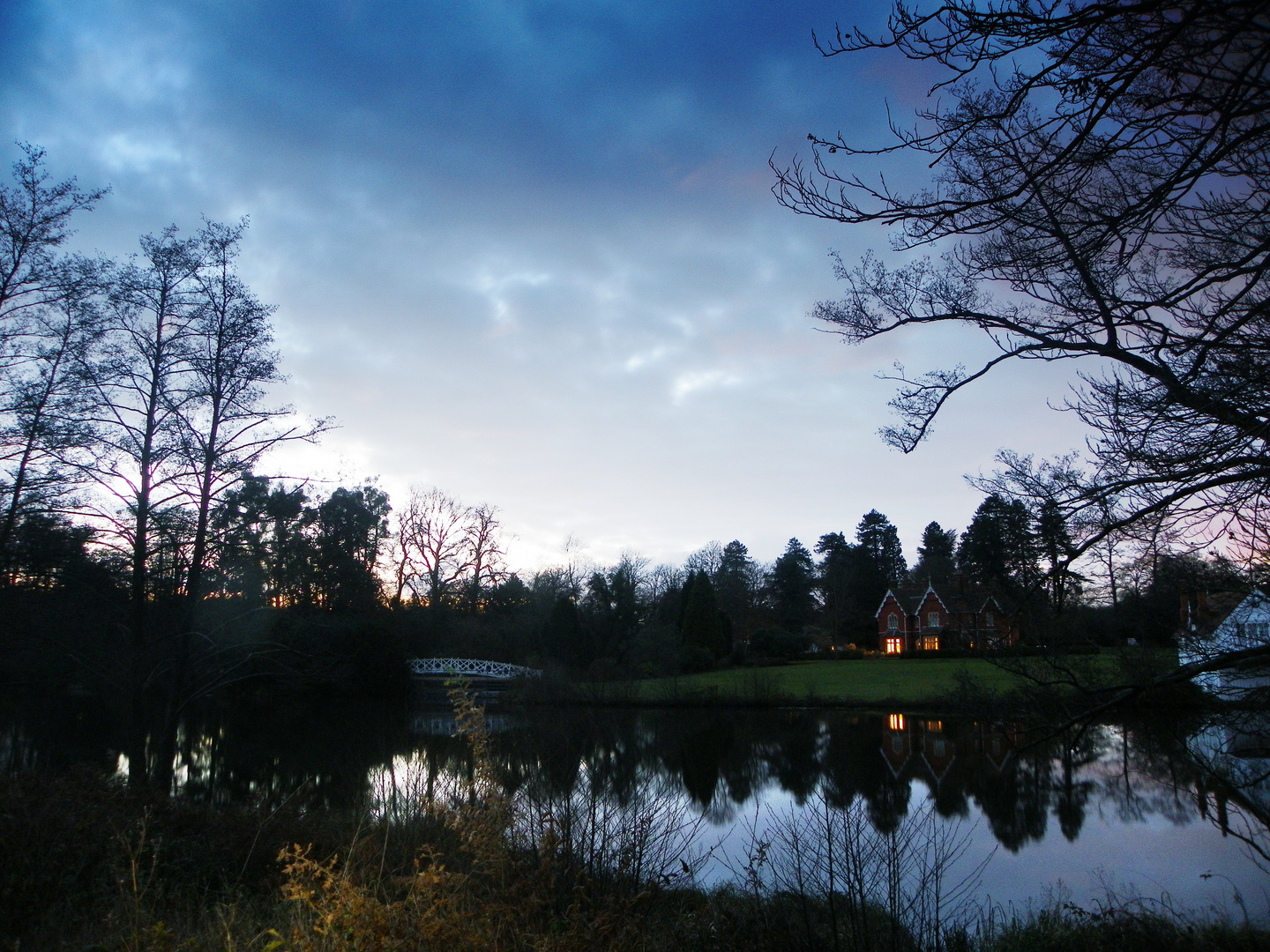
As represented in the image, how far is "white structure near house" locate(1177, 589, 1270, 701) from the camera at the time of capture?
571cm

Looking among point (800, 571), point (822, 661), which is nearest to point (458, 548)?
point (822, 661)

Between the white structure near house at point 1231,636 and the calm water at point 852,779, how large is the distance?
348 millimetres

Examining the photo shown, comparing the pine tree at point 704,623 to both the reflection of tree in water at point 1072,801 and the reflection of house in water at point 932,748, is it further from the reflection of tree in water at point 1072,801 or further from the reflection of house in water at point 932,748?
the reflection of tree in water at point 1072,801

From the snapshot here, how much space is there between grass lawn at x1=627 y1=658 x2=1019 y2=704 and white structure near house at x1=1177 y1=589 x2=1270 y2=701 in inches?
852

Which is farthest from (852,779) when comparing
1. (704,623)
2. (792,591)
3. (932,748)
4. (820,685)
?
(792,591)

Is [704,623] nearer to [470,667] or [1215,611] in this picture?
[470,667]

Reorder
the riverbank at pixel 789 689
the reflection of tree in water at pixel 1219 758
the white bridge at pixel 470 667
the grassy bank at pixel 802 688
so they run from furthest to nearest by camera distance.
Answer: the white bridge at pixel 470 667, the grassy bank at pixel 802 688, the riverbank at pixel 789 689, the reflection of tree in water at pixel 1219 758

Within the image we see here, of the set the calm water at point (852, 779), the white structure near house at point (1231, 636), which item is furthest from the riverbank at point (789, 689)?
the white structure near house at point (1231, 636)

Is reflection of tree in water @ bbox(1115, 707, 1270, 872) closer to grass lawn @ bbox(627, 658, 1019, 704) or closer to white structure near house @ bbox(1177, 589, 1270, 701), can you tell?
white structure near house @ bbox(1177, 589, 1270, 701)

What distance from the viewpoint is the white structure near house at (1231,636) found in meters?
5.71

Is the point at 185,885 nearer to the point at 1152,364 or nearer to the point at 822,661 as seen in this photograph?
the point at 1152,364

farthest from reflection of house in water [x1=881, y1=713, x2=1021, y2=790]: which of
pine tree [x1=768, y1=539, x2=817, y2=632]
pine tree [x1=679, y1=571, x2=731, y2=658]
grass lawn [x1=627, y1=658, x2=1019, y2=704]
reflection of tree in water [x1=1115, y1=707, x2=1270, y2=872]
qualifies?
pine tree [x1=768, y1=539, x2=817, y2=632]

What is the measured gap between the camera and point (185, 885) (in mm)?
6984

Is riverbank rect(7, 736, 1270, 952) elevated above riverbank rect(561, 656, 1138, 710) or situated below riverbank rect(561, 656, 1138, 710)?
above
